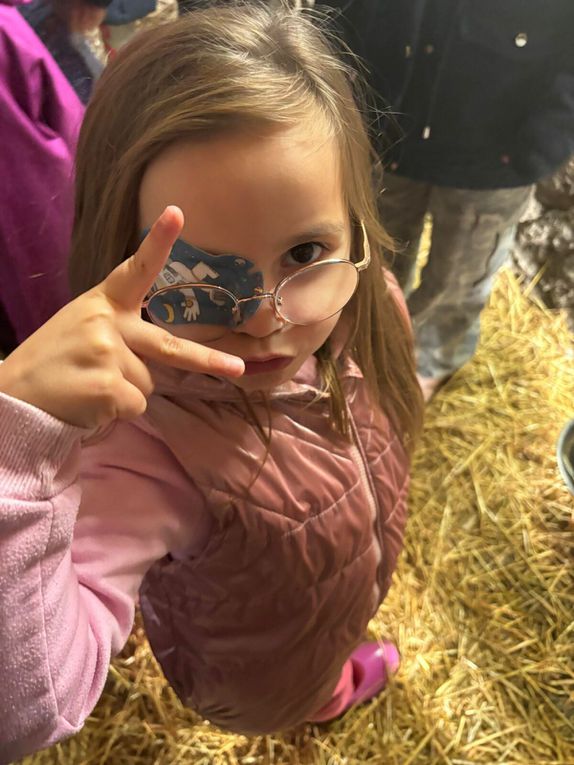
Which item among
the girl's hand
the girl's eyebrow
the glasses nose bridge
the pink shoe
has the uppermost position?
the girl's hand

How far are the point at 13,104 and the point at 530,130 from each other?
2.83 ft

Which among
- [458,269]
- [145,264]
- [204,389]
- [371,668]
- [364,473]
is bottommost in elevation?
[371,668]

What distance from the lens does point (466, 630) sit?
153cm

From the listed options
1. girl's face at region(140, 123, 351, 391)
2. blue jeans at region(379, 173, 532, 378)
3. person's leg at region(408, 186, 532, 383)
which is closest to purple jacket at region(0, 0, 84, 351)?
girl's face at region(140, 123, 351, 391)

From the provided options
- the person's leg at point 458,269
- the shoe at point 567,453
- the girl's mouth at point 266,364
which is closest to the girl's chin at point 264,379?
the girl's mouth at point 266,364

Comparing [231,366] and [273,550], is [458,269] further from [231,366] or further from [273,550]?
[231,366]

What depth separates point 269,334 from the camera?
689 millimetres

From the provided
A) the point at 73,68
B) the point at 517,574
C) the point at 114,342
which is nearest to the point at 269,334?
the point at 114,342

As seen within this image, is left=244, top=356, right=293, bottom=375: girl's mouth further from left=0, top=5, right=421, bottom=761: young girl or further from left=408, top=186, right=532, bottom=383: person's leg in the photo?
left=408, top=186, right=532, bottom=383: person's leg

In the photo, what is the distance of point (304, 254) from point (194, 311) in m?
0.12

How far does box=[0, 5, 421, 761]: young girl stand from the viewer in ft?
1.69

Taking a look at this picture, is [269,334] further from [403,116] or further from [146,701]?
[146,701]

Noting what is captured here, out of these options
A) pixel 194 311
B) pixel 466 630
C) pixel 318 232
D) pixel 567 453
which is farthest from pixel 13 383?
pixel 567 453

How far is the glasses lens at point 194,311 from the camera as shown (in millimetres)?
645
